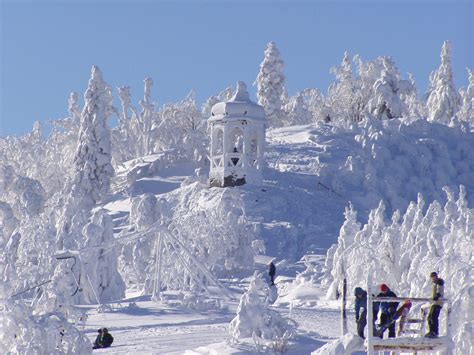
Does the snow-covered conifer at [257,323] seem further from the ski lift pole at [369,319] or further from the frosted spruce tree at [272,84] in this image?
the frosted spruce tree at [272,84]

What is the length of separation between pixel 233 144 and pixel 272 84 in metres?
19.6

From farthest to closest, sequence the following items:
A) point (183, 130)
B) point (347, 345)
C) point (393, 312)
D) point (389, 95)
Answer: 1. point (183, 130)
2. point (389, 95)
3. point (347, 345)
4. point (393, 312)

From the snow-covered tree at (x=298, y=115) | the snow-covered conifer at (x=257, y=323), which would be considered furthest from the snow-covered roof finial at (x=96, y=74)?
the snow-covered conifer at (x=257, y=323)

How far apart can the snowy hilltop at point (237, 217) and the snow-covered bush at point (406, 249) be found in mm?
75

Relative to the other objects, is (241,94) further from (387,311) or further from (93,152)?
(387,311)

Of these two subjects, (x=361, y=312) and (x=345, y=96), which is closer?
(x=361, y=312)

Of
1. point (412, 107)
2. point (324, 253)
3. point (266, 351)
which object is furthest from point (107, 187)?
point (266, 351)

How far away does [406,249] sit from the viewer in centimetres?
3466

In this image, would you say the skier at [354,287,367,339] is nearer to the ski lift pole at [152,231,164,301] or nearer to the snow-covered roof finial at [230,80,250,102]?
the ski lift pole at [152,231,164,301]

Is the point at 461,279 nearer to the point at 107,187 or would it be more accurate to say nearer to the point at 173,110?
the point at 107,187

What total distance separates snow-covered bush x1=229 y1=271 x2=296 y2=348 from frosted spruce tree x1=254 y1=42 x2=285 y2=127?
48.7 m

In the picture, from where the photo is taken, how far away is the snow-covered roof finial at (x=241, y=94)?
180 ft

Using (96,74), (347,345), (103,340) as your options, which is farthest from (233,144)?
(347,345)

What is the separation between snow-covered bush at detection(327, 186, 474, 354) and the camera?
96.6ft
